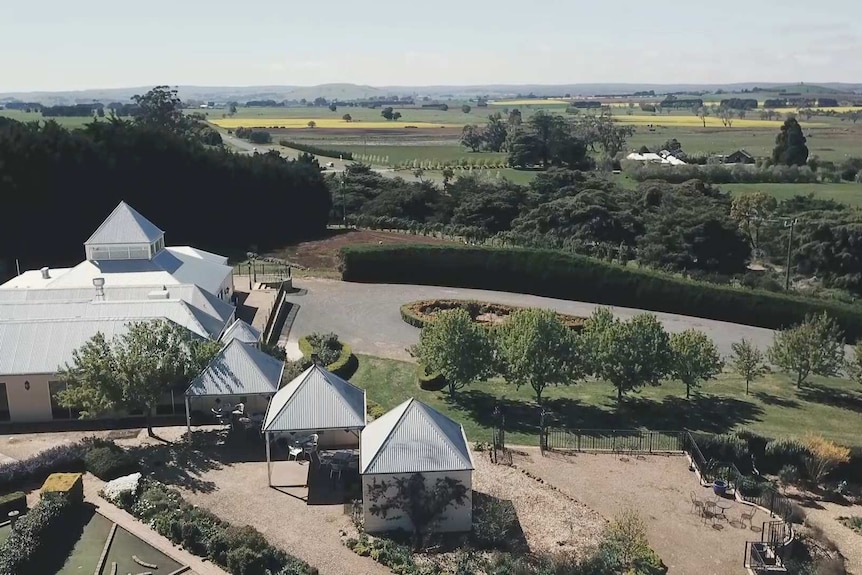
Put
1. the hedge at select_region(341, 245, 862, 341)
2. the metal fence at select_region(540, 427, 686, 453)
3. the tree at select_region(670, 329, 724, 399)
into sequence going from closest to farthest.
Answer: the metal fence at select_region(540, 427, 686, 453) → the tree at select_region(670, 329, 724, 399) → the hedge at select_region(341, 245, 862, 341)

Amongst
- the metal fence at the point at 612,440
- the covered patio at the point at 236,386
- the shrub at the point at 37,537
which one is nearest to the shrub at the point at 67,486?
the shrub at the point at 37,537

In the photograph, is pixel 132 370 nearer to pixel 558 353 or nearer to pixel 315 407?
pixel 315 407

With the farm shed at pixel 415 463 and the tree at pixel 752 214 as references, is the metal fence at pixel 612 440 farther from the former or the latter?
the tree at pixel 752 214

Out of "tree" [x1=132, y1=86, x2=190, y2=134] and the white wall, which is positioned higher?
"tree" [x1=132, y1=86, x2=190, y2=134]

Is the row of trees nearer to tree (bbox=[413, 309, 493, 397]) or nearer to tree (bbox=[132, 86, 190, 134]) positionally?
tree (bbox=[413, 309, 493, 397])

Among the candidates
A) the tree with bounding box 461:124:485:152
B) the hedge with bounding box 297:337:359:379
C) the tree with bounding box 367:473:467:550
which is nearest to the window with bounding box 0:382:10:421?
the hedge with bounding box 297:337:359:379

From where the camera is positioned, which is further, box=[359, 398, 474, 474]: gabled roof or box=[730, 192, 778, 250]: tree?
box=[730, 192, 778, 250]: tree

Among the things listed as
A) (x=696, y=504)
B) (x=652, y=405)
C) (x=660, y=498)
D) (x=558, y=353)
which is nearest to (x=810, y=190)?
(x=652, y=405)
